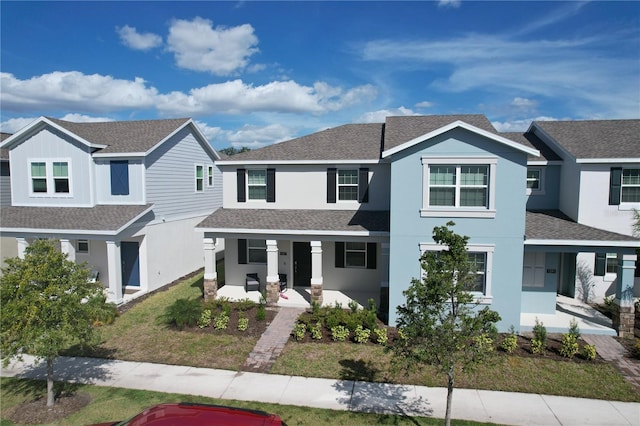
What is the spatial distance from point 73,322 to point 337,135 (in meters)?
13.7

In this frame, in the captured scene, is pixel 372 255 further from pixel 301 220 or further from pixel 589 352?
pixel 589 352

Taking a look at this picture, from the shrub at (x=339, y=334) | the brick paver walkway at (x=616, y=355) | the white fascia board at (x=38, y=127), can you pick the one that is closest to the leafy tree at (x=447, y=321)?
the shrub at (x=339, y=334)

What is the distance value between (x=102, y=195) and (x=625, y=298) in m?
20.6

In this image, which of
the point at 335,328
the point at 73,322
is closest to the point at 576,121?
the point at 335,328

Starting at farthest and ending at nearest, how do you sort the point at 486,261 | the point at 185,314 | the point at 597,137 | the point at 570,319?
the point at 597,137 → the point at 570,319 → the point at 185,314 → the point at 486,261

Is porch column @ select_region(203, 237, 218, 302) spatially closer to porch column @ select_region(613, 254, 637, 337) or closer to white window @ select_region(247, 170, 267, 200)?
white window @ select_region(247, 170, 267, 200)

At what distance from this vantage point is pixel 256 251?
1889 centimetres

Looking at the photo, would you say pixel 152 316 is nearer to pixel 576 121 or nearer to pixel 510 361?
pixel 510 361

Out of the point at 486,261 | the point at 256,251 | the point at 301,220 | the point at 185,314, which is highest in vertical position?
the point at 301,220

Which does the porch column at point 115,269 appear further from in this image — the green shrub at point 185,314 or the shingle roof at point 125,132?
the shingle roof at point 125,132

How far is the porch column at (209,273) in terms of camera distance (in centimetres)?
1669

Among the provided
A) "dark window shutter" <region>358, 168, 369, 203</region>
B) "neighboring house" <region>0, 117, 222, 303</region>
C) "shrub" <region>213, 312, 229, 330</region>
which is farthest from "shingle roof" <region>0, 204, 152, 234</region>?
"dark window shutter" <region>358, 168, 369, 203</region>

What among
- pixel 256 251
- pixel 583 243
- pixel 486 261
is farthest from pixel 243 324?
pixel 583 243

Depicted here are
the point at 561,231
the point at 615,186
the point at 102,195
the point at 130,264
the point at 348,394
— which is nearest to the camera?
the point at 348,394
